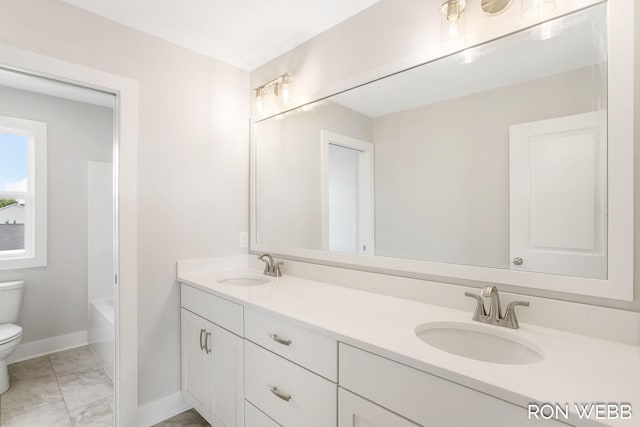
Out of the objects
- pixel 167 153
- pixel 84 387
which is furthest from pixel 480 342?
pixel 84 387

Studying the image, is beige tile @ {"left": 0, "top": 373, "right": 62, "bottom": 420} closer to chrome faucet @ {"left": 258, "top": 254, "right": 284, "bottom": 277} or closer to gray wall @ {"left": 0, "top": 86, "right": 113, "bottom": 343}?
gray wall @ {"left": 0, "top": 86, "right": 113, "bottom": 343}

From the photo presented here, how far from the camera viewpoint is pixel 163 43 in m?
1.93

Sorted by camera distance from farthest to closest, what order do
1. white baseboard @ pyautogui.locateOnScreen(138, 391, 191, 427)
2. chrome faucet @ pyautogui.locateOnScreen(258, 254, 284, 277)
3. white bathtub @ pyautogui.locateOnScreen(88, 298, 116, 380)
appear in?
1. white bathtub @ pyautogui.locateOnScreen(88, 298, 116, 380)
2. chrome faucet @ pyautogui.locateOnScreen(258, 254, 284, 277)
3. white baseboard @ pyautogui.locateOnScreen(138, 391, 191, 427)

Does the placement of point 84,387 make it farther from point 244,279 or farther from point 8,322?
point 244,279

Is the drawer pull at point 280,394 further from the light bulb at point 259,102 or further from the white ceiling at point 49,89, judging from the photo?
the white ceiling at point 49,89

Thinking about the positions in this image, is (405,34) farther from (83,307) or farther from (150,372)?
(83,307)

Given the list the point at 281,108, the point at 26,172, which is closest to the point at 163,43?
the point at 281,108

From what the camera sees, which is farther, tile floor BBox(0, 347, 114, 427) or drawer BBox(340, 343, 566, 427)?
tile floor BBox(0, 347, 114, 427)

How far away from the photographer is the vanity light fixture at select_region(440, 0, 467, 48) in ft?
4.17

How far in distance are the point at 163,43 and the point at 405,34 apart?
1.48m

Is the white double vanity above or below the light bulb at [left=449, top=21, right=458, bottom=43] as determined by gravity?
below

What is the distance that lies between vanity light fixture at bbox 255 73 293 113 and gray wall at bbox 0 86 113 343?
1.87 m

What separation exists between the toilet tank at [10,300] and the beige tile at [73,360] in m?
0.48

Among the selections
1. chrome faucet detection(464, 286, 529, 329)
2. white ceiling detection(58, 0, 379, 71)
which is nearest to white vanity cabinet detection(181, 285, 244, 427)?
chrome faucet detection(464, 286, 529, 329)
